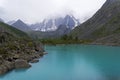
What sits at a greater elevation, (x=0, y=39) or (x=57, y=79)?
(x=0, y=39)

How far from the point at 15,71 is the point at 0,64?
4544 millimetres

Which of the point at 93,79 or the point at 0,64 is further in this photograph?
the point at 0,64

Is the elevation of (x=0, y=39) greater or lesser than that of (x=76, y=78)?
greater

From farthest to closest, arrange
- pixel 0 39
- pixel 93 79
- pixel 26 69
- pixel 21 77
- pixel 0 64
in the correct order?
pixel 0 39 → pixel 26 69 → pixel 0 64 → pixel 21 77 → pixel 93 79

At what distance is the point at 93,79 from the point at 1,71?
2279 centimetres

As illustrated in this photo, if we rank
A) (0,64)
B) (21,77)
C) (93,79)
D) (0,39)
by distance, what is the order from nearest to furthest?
(93,79) < (21,77) < (0,64) < (0,39)

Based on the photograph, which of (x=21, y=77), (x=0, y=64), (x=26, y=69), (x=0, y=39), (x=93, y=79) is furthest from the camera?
(x=0, y=39)

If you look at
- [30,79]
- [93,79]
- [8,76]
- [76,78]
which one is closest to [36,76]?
[30,79]

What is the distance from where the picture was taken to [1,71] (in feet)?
182

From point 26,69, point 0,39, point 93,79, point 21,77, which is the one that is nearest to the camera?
point 93,79

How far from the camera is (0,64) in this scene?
57.8m

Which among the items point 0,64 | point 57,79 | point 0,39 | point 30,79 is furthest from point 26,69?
point 0,39

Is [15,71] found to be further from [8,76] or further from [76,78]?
[76,78]

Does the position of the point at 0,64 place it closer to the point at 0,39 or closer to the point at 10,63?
the point at 10,63
